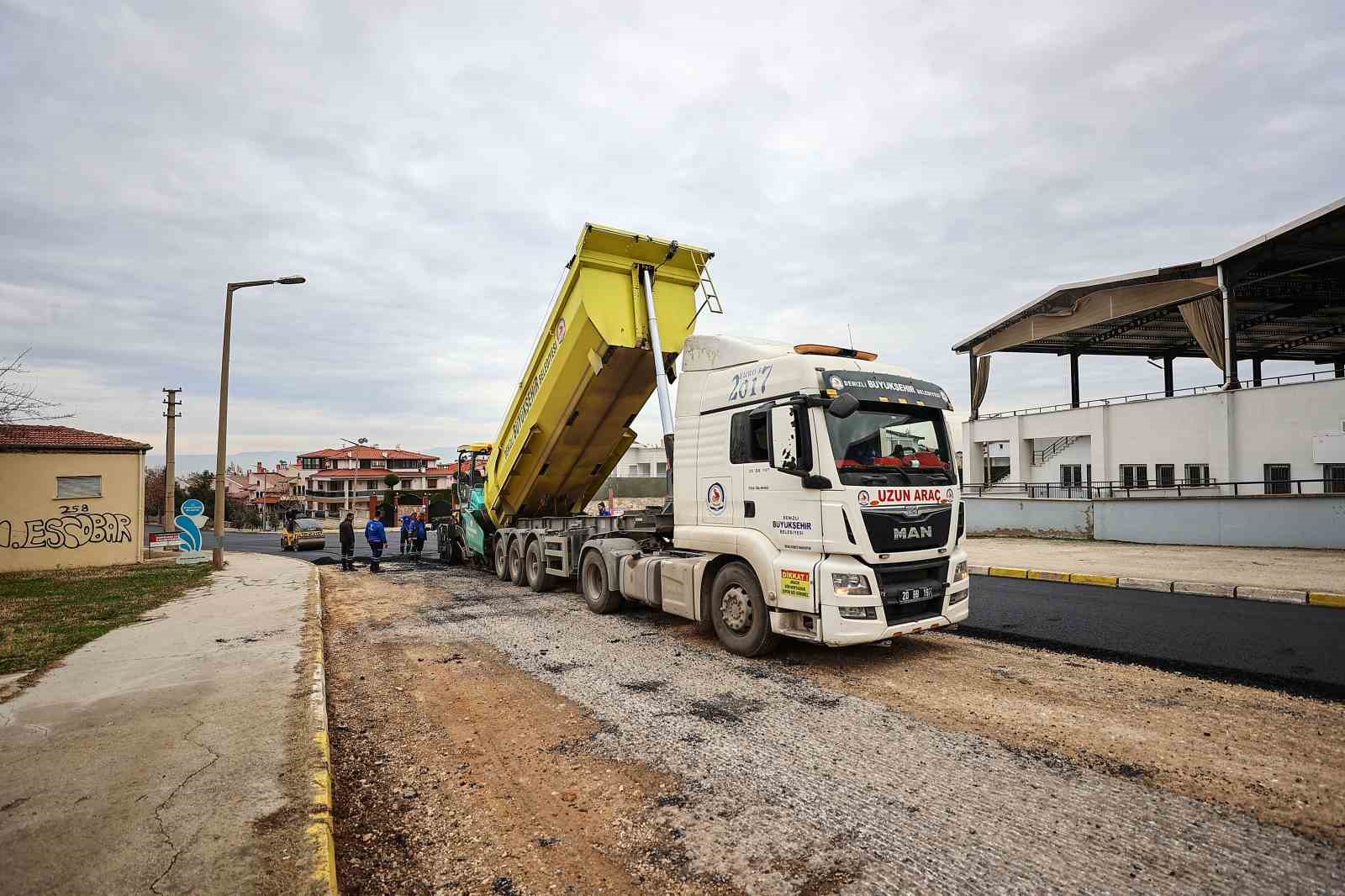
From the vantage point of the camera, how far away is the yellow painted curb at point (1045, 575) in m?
11.7

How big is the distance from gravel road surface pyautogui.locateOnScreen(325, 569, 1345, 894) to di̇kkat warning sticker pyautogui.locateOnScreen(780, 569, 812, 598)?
2.42 feet

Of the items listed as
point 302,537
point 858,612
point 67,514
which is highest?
point 67,514

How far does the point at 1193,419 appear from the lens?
66.2ft

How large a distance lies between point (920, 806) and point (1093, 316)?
25568mm

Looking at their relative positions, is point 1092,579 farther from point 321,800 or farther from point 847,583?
point 321,800

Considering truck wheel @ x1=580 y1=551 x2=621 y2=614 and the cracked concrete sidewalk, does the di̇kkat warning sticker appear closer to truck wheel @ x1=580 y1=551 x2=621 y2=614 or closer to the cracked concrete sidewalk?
truck wheel @ x1=580 y1=551 x2=621 y2=614

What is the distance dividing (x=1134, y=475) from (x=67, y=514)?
30866 mm

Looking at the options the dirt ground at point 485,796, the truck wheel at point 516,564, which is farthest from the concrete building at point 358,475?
the dirt ground at point 485,796

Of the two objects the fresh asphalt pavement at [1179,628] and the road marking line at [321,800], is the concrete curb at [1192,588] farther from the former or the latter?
the road marking line at [321,800]

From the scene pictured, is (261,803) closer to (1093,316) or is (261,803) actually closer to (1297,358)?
(1093,316)

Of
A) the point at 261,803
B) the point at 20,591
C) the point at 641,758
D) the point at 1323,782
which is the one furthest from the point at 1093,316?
the point at 20,591

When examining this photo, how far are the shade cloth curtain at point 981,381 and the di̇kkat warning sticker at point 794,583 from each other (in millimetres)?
26522

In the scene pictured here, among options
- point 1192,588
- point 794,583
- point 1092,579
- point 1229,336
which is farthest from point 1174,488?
point 794,583

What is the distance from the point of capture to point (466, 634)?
26.2 feet
